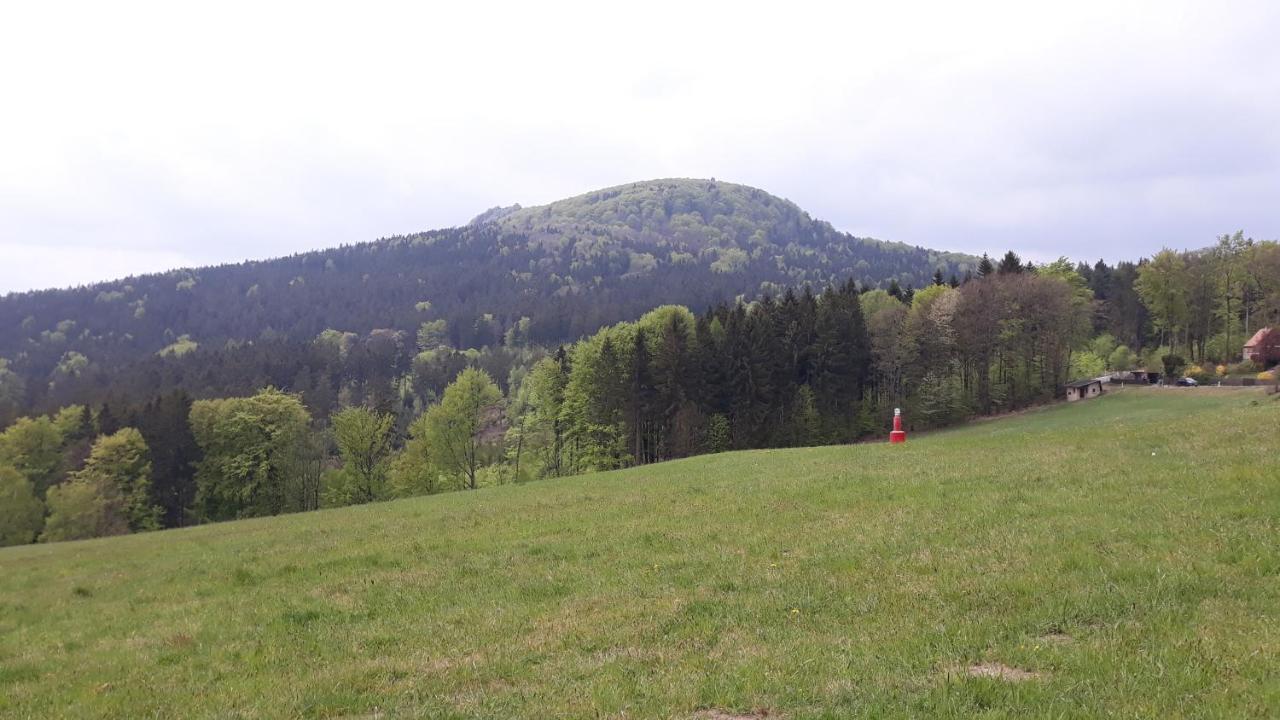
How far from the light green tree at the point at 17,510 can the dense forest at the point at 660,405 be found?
0.18 m

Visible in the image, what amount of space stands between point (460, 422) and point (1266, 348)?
304ft

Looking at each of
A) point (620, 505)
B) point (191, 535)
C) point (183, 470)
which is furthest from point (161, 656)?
point (183, 470)

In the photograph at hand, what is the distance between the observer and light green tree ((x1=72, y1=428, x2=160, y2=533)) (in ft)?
253

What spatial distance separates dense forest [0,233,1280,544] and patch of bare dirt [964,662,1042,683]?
226 feet

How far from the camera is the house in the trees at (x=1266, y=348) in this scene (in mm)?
78812

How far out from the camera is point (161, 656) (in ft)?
41.1

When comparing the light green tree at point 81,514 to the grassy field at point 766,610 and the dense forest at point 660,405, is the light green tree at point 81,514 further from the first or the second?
the grassy field at point 766,610

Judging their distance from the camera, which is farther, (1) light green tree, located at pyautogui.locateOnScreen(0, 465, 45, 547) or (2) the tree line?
(2) the tree line

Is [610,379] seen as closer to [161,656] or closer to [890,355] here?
[890,355]

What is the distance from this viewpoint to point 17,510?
72250 millimetres

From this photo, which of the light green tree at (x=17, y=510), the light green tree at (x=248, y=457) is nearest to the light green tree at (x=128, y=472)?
the light green tree at (x=17, y=510)

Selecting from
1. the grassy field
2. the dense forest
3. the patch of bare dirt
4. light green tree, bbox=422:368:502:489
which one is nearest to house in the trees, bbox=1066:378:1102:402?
the dense forest

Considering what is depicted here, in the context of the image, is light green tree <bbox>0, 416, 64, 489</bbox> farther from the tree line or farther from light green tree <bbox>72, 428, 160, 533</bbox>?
light green tree <bbox>72, 428, 160, 533</bbox>

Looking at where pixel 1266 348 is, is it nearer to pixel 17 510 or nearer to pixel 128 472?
pixel 128 472
